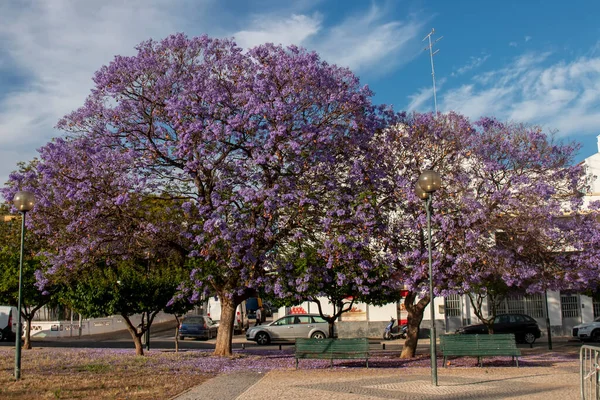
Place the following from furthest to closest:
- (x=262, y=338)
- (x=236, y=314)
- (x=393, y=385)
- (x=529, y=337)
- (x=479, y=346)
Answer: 1. (x=236, y=314)
2. (x=262, y=338)
3. (x=529, y=337)
4. (x=479, y=346)
5. (x=393, y=385)

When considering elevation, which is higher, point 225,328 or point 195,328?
point 225,328

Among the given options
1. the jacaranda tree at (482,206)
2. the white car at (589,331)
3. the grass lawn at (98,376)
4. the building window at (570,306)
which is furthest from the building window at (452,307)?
the grass lawn at (98,376)

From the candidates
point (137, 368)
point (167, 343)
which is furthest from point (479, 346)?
point (167, 343)

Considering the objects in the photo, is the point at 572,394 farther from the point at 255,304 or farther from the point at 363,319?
the point at 255,304

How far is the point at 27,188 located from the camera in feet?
55.1

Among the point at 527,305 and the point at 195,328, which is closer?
the point at 195,328

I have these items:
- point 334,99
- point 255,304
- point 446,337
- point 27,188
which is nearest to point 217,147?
point 334,99

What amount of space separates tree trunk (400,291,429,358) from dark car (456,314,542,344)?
10.5 metres

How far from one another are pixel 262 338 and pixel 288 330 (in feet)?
4.27

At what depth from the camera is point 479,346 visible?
16219 mm

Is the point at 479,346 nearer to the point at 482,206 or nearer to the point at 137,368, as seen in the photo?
the point at 482,206

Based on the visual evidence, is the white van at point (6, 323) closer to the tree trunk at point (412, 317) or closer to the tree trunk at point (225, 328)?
the tree trunk at point (225, 328)

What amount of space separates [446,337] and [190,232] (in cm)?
739

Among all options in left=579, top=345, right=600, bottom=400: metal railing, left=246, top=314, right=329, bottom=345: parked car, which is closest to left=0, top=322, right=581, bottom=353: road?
left=246, top=314, right=329, bottom=345: parked car
